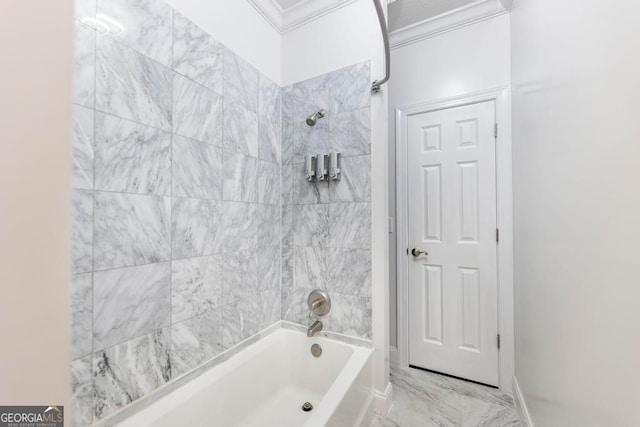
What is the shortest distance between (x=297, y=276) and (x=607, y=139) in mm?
1624

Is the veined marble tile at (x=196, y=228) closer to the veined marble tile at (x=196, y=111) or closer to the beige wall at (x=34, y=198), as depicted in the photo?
the veined marble tile at (x=196, y=111)

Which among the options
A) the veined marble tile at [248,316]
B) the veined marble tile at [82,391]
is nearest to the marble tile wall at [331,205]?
the veined marble tile at [248,316]

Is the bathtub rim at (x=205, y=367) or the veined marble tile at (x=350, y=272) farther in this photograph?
the veined marble tile at (x=350, y=272)

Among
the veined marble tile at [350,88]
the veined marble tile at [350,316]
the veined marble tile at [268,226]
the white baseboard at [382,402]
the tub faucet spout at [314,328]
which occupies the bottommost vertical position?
the white baseboard at [382,402]

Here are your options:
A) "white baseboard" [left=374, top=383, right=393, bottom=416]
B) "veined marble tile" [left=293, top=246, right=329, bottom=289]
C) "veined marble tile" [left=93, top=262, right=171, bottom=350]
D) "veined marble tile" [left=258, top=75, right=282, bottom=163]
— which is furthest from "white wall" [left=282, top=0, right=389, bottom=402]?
"veined marble tile" [left=93, top=262, right=171, bottom=350]

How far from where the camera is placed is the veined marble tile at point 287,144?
1.90m

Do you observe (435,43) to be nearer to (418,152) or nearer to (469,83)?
(469,83)

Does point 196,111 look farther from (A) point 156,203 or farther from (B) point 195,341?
(B) point 195,341

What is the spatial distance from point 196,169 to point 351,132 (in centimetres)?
97

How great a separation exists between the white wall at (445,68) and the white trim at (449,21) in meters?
0.03

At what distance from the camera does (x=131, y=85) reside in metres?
1.05

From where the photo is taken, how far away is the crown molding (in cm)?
177

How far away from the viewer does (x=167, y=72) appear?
119cm

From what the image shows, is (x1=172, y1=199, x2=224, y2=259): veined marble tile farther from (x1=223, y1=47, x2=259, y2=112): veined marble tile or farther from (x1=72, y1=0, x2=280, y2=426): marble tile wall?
(x1=223, y1=47, x2=259, y2=112): veined marble tile
